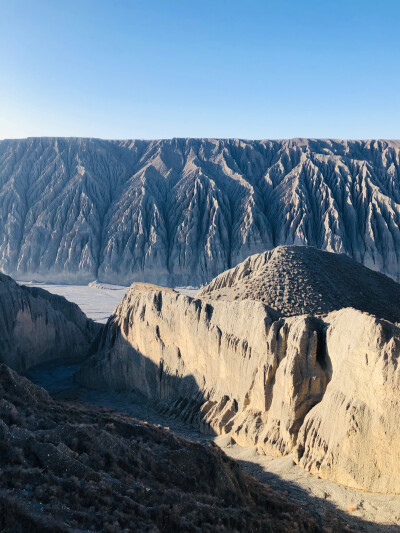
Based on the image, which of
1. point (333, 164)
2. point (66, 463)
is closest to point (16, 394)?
point (66, 463)

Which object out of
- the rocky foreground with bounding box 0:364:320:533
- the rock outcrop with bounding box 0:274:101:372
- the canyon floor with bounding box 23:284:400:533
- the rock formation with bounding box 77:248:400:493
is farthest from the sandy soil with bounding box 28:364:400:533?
the rock outcrop with bounding box 0:274:101:372

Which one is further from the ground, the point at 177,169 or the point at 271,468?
the point at 177,169

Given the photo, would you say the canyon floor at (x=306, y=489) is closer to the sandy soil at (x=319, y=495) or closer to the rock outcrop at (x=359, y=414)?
the sandy soil at (x=319, y=495)

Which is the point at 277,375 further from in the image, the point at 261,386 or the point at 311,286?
the point at 311,286

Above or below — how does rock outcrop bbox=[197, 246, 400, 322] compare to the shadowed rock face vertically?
below

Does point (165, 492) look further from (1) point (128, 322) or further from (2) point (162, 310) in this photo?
(1) point (128, 322)

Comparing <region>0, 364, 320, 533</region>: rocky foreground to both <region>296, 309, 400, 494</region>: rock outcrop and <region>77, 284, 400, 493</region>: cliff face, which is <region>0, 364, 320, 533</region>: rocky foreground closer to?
<region>296, 309, 400, 494</region>: rock outcrop

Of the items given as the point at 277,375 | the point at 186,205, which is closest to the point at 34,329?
the point at 277,375
